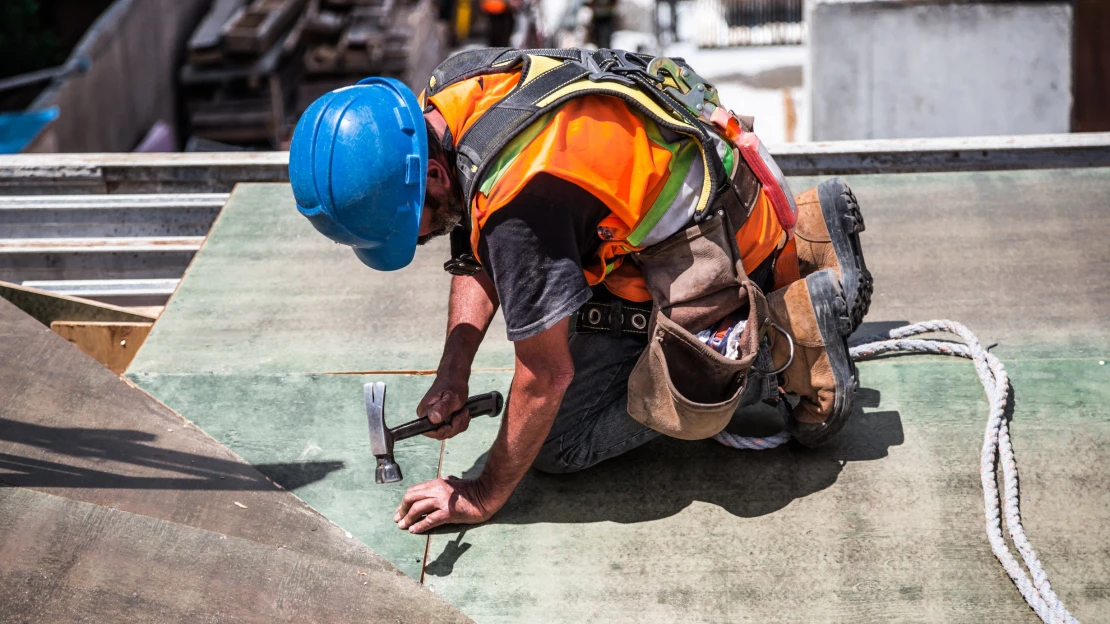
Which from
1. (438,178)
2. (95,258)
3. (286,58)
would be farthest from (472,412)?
(286,58)

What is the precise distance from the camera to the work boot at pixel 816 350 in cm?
280

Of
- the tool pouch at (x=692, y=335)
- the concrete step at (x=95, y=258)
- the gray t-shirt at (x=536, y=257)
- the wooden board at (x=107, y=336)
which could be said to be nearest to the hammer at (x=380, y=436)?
the gray t-shirt at (x=536, y=257)

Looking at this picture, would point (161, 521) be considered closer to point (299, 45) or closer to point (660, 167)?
point (660, 167)

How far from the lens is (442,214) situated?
263 centimetres

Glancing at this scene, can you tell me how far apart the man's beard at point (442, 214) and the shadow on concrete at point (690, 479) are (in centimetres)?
74

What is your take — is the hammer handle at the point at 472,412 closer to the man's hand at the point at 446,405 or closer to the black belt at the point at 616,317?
the man's hand at the point at 446,405

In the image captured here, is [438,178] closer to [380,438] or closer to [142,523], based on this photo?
[380,438]

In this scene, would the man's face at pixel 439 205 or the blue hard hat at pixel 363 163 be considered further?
the man's face at pixel 439 205

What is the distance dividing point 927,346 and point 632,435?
108 centimetres

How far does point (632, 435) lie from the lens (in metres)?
2.87

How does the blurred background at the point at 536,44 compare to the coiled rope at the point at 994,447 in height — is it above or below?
below

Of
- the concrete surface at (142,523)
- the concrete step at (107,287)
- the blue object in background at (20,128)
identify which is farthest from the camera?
the blue object in background at (20,128)

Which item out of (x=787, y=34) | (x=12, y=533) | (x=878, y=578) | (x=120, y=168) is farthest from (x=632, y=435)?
(x=787, y=34)

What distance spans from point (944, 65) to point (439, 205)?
262 inches
